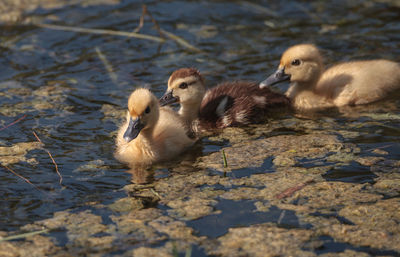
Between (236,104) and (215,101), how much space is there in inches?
8.2

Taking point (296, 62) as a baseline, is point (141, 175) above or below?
below

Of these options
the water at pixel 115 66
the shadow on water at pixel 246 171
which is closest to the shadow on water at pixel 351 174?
the water at pixel 115 66

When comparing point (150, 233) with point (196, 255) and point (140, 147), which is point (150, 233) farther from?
point (140, 147)

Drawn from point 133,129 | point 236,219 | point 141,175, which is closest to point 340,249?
point 236,219

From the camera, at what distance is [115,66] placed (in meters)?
7.64

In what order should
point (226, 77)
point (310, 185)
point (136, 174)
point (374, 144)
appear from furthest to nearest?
point (226, 77), point (374, 144), point (136, 174), point (310, 185)

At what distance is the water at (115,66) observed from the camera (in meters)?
4.92

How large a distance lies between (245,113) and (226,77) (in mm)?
1226

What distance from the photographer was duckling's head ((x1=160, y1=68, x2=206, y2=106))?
19.3 feet

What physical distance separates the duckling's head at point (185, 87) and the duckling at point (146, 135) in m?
0.34

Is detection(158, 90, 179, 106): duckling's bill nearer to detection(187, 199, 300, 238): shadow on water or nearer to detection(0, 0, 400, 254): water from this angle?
detection(0, 0, 400, 254): water

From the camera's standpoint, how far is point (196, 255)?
3.89 meters

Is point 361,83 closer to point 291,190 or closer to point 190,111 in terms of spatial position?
point 190,111

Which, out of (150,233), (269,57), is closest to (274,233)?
(150,233)
